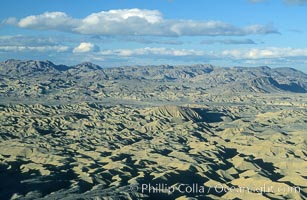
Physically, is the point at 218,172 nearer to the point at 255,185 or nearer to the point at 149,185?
the point at 255,185

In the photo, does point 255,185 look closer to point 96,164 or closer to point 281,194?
point 281,194

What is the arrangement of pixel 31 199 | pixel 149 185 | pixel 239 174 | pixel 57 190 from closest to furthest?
pixel 31 199 → pixel 57 190 → pixel 149 185 → pixel 239 174

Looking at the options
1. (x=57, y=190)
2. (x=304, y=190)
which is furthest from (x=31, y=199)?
(x=304, y=190)

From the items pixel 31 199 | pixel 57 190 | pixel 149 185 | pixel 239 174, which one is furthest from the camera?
pixel 239 174

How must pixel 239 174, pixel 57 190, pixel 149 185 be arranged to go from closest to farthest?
1. pixel 57 190
2. pixel 149 185
3. pixel 239 174

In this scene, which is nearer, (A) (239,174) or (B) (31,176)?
(B) (31,176)

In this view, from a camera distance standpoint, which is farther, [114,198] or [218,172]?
[218,172]

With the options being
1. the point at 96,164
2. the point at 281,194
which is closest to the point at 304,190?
the point at 281,194

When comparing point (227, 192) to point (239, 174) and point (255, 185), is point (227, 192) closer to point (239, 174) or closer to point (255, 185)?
point (255, 185)
